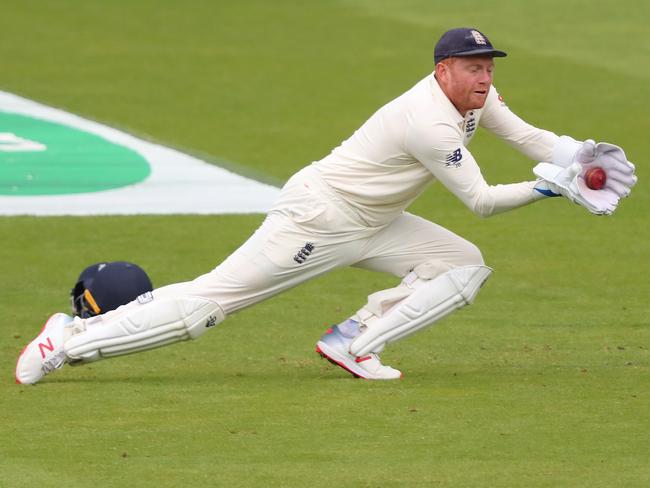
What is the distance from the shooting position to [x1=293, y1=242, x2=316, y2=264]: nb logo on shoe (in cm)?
743

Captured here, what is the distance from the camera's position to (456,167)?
7.18 metres

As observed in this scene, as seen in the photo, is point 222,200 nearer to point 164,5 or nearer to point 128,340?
point 128,340

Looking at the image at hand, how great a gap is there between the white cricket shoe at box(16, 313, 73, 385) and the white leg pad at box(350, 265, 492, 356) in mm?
1345

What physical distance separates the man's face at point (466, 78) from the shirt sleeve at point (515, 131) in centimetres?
36

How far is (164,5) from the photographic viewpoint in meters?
24.3

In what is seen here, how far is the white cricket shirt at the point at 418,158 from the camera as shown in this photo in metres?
7.17

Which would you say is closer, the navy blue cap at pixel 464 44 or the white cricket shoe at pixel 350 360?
the navy blue cap at pixel 464 44

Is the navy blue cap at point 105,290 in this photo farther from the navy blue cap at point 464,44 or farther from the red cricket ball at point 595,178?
the red cricket ball at point 595,178

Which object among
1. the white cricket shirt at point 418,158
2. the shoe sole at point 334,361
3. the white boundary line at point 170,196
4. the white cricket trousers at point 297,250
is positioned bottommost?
the white boundary line at point 170,196

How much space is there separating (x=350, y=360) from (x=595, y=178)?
1473mm

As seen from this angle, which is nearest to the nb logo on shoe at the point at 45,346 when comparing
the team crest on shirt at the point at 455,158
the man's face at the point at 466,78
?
the team crest on shirt at the point at 455,158

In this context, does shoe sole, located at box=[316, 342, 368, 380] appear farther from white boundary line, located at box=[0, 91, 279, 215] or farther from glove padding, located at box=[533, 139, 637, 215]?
white boundary line, located at box=[0, 91, 279, 215]

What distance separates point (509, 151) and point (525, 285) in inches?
189

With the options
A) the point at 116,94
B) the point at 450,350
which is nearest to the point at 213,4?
the point at 116,94
